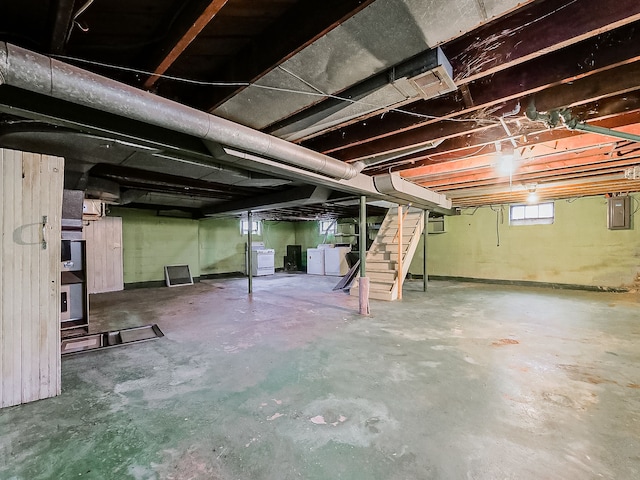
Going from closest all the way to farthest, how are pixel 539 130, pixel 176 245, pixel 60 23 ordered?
1. pixel 60 23
2. pixel 539 130
3. pixel 176 245

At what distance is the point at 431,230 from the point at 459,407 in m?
6.86

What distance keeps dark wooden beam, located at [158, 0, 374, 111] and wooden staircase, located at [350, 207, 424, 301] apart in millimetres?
4396

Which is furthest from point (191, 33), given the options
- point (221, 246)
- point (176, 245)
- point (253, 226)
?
point (253, 226)

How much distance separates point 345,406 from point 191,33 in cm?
222

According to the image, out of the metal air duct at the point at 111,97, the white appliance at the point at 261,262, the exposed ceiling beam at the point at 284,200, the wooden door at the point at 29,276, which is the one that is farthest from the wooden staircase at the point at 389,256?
the wooden door at the point at 29,276

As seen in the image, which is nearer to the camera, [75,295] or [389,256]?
[75,295]

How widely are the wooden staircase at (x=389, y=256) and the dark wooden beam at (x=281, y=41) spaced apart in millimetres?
4396

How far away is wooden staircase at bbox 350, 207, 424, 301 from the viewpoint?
5.39 metres

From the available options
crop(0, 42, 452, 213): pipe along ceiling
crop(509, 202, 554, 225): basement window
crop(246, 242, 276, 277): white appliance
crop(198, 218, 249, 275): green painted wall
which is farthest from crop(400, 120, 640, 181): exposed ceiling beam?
crop(198, 218, 249, 275): green painted wall

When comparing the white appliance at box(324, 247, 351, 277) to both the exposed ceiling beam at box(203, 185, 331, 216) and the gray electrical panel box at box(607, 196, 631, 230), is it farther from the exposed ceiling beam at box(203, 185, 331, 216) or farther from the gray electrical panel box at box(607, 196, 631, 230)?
the gray electrical panel box at box(607, 196, 631, 230)

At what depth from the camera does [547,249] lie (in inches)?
261

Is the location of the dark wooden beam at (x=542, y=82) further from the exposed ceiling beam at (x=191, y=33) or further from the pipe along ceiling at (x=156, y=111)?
the exposed ceiling beam at (x=191, y=33)

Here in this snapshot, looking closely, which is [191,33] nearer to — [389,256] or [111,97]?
[111,97]

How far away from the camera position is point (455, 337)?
321cm
